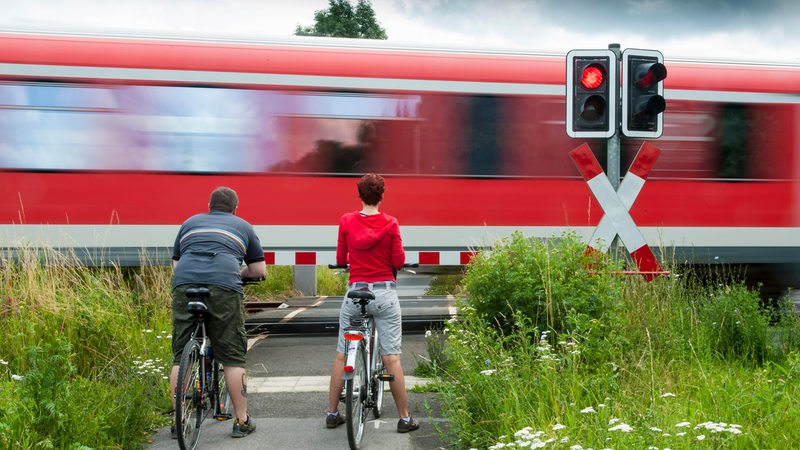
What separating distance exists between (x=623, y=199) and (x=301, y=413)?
295 centimetres

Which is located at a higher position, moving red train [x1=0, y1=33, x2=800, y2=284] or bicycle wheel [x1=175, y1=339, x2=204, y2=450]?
moving red train [x1=0, y1=33, x2=800, y2=284]

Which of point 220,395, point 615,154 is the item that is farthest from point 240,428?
point 615,154

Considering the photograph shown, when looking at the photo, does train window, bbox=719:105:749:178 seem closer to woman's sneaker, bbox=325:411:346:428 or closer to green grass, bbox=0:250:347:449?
woman's sneaker, bbox=325:411:346:428

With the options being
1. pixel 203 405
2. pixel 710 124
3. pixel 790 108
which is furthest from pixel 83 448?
pixel 790 108

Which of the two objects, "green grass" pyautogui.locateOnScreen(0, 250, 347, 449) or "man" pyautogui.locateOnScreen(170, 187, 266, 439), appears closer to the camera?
"green grass" pyautogui.locateOnScreen(0, 250, 347, 449)

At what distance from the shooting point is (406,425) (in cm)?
539

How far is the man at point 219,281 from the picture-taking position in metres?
5.16

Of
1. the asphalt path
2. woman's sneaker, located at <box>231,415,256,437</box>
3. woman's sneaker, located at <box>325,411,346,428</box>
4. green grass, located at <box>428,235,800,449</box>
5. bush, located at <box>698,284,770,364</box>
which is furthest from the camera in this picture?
bush, located at <box>698,284,770,364</box>

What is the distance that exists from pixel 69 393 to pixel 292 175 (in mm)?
5116

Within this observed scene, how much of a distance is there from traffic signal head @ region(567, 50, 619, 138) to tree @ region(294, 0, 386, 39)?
40.0 m

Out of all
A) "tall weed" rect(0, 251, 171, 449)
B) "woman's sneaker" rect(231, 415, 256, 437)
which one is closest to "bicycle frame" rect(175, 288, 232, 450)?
"woman's sneaker" rect(231, 415, 256, 437)

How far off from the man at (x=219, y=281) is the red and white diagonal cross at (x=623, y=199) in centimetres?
260

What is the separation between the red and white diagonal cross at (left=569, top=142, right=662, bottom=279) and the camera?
20.1 ft

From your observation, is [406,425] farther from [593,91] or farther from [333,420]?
[593,91]
